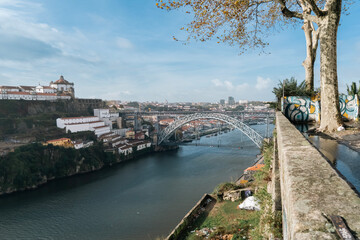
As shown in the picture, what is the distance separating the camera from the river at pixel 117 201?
12570 millimetres

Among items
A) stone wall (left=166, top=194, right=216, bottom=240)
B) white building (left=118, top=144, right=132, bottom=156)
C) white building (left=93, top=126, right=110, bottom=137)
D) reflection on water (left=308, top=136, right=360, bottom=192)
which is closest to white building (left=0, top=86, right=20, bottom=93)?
white building (left=93, top=126, right=110, bottom=137)

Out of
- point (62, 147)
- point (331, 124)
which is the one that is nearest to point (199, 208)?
point (331, 124)

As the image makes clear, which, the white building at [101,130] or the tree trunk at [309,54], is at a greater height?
the tree trunk at [309,54]

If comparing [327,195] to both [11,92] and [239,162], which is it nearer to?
[239,162]

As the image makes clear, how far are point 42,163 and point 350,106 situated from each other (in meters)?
25.6

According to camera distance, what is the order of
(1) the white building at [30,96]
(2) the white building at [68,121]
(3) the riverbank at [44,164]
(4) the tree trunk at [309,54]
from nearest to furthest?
(4) the tree trunk at [309,54], (3) the riverbank at [44,164], (2) the white building at [68,121], (1) the white building at [30,96]

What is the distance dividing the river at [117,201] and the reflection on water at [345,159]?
418 inches

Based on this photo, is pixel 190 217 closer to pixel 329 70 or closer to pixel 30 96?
pixel 329 70

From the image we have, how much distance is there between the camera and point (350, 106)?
16.2 feet

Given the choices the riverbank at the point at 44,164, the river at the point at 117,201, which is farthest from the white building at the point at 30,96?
the river at the point at 117,201

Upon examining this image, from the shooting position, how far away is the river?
495 inches

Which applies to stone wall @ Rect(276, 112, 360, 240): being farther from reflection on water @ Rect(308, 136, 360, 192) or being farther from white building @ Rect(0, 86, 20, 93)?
white building @ Rect(0, 86, 20, 93)

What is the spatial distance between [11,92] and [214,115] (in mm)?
35668

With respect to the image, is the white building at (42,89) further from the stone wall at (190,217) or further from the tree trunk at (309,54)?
the tree trunk at (309,54)
